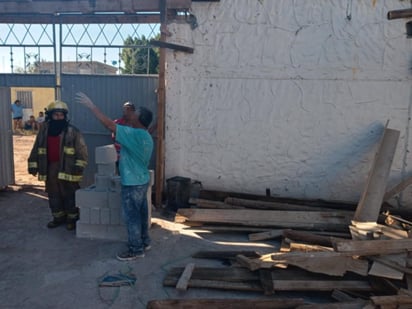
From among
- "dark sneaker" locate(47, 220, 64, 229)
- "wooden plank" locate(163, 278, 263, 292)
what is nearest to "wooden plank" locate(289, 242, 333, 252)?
"wooden plank" locate(163, 278, 263, 292)

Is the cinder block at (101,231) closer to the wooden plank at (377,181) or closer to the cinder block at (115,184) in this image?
the cinder block at (115,184)

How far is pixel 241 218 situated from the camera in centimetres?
578

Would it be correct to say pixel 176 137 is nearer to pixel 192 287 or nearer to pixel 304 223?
pixel 304 223

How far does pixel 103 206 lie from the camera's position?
515 cm

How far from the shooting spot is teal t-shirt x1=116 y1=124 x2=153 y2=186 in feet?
14.0

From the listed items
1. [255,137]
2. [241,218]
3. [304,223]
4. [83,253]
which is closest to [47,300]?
[83,253]

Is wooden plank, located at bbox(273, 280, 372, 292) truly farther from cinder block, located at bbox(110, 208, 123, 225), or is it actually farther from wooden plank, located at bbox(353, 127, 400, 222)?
cinder block, located at bbox(110, 208, 123, 225)

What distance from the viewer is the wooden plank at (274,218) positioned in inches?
223

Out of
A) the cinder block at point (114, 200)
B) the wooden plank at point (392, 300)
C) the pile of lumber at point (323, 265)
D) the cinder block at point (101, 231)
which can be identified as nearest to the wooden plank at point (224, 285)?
the pile of lumber at point (323, 265)

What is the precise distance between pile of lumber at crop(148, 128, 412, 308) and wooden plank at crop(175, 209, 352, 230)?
0.05ft

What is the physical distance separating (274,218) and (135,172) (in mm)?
2531

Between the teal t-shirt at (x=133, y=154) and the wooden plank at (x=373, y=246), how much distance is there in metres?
2.48

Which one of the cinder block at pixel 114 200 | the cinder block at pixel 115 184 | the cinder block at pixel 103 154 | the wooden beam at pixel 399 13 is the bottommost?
the cinder block at pixel 114 200

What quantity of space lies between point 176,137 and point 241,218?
211cm
